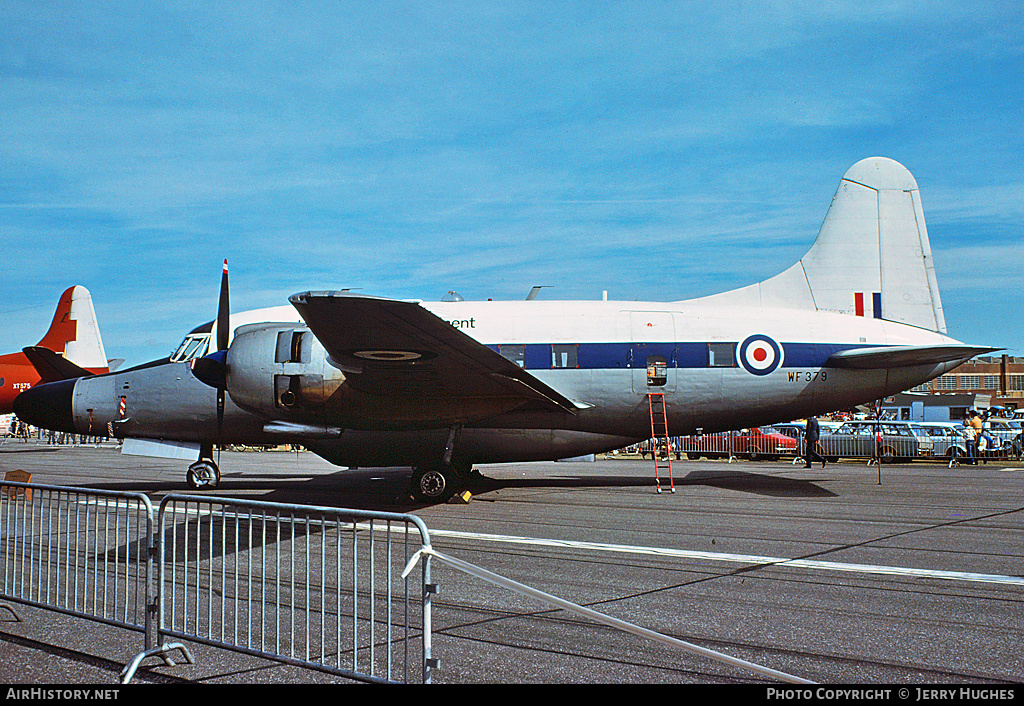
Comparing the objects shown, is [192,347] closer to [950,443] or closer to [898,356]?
[898,356]

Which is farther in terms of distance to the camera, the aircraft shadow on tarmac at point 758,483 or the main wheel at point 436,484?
the aircraft shadow on tarmac at point 758,483

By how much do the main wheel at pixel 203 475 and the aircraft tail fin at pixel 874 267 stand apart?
12.5 m

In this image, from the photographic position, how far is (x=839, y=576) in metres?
8.26

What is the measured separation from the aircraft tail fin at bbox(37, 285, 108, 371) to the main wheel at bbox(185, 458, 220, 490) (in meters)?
25.3

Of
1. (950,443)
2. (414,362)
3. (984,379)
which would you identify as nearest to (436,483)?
(414,362)

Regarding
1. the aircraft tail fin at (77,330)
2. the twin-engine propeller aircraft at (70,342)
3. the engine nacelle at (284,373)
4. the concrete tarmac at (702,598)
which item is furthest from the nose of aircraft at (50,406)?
the aircraft tail fin at (77,330)

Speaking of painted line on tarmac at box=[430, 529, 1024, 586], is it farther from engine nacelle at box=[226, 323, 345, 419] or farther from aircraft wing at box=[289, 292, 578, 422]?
engine nacelle at box=[226, 323, 345, 419]

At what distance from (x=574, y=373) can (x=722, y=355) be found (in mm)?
3249

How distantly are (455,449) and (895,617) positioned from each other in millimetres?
10833

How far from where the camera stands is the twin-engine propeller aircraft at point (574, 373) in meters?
15.2

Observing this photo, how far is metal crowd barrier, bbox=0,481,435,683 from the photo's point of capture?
5297mm

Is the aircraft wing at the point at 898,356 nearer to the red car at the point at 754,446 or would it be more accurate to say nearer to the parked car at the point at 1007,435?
the red car at the point at 754,446

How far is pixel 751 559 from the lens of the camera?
923 cm

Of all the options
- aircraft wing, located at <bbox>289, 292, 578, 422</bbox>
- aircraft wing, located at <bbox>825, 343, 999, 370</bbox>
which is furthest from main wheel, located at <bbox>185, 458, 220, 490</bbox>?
aircraft wing, located at <bbox>825, 343, 999, 370</bbox>
